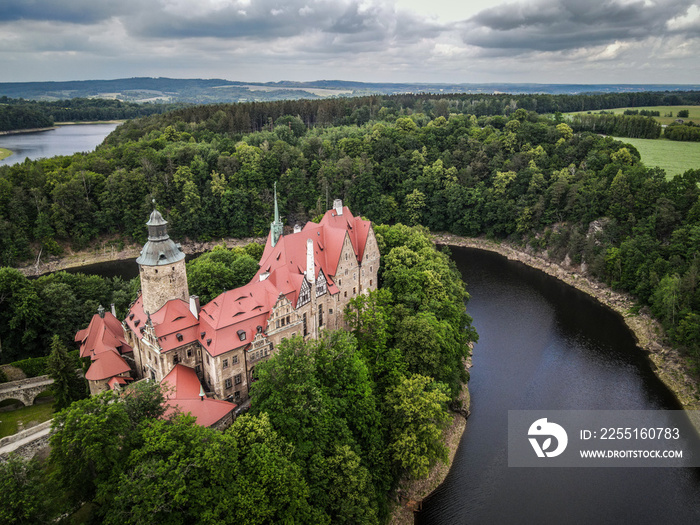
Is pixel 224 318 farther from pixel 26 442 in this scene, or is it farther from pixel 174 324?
pixel 26 442

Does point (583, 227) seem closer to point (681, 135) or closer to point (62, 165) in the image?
point (681, 135)

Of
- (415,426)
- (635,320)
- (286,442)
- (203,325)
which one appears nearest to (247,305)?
(203,325)

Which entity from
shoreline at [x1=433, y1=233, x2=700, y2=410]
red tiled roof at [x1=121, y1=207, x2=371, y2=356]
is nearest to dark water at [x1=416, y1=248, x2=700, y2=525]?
shoreline at [x1=433, y1=233, x2=700, y2=410]

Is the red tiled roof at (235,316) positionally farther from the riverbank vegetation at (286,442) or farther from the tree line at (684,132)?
the tree line at (684,132)

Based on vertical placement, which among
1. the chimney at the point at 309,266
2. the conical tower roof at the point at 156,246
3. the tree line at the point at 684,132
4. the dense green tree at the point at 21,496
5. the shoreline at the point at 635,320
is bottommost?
the shoreline at the point at 635,320

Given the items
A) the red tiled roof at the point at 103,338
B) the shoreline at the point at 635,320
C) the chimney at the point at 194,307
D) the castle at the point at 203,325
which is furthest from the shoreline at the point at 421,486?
the red tiled roof at the point at 103,338

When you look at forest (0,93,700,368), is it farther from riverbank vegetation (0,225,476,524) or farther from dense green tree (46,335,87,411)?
dense green tree (46,335,87,411)
